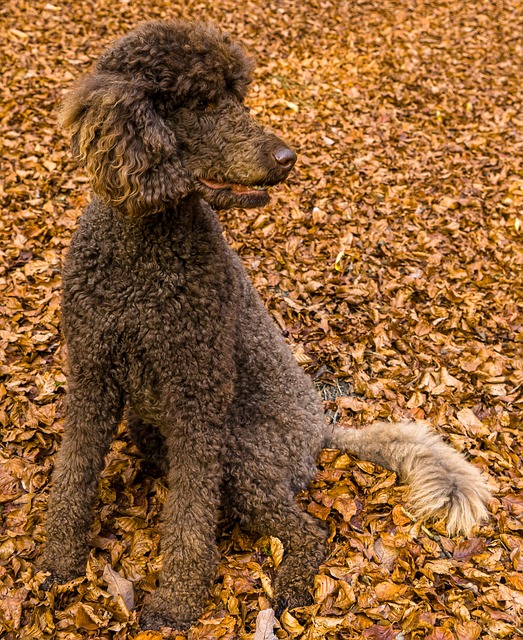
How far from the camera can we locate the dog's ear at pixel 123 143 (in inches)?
85.6

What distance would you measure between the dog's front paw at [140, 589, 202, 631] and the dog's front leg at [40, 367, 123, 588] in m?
0.40

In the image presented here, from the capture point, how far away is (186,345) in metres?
2.62

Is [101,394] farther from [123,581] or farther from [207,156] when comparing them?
[207,156]

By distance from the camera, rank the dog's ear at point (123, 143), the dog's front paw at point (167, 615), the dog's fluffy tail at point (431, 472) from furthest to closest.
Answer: the dog's fluffy tail at point (431, 472), the dog's front paw at point (167, 615), the dog's ear at point (123, 143)

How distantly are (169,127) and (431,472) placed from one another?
2.07 meters

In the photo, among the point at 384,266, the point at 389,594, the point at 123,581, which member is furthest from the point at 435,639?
the point at 384,266

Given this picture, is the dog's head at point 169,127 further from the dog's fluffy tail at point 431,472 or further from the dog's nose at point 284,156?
the dog's fluffy tail at point 431,472

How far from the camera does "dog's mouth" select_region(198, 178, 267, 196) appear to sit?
2.40 m

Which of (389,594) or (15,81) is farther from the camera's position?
(15,81)

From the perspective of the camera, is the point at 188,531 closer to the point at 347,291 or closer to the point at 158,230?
the point at 158,230

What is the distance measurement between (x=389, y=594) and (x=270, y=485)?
0.73 meters

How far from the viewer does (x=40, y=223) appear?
4859mm

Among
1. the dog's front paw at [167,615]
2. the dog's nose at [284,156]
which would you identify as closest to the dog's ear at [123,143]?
the dog's nose at [284,156]

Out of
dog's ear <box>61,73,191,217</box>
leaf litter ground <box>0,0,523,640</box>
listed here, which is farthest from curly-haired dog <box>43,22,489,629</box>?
leaf litter ground <box>0,0,523,640</box>
